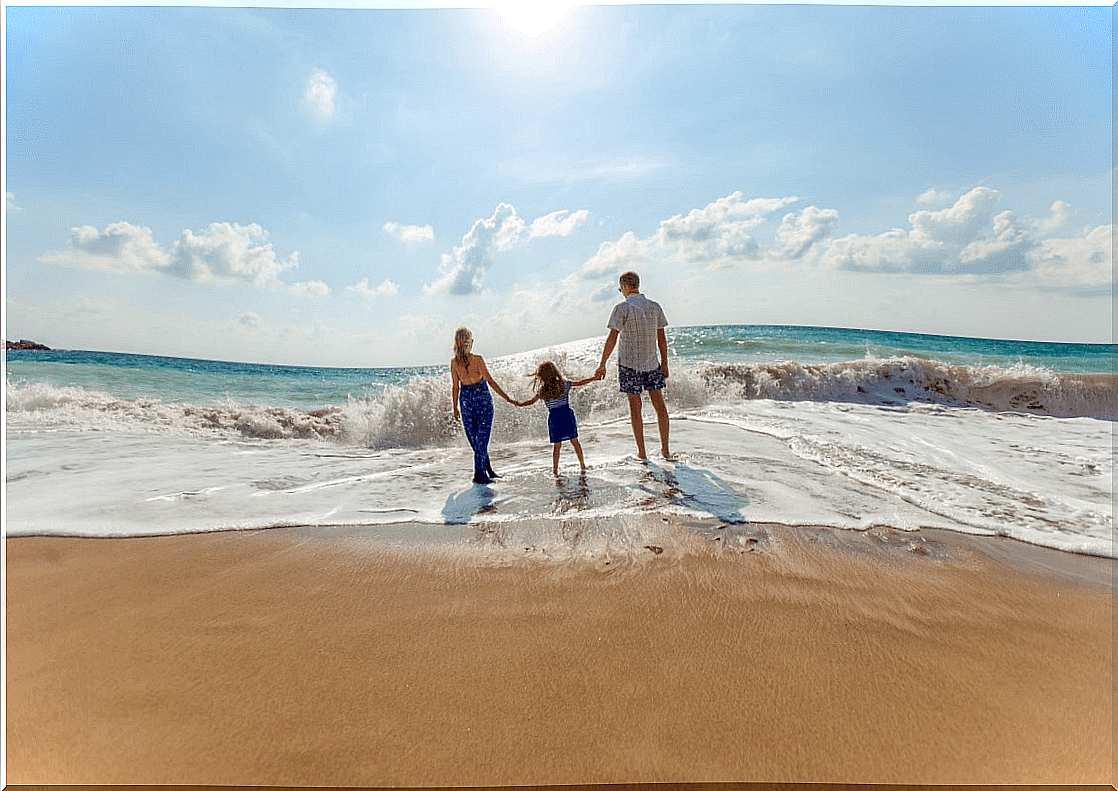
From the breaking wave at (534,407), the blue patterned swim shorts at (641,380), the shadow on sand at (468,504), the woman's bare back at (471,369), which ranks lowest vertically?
the shadow on sand at (468,504)

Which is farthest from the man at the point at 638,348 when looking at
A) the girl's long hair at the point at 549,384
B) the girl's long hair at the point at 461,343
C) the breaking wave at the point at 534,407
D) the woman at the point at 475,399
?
the breaking wave at the point at 534,407

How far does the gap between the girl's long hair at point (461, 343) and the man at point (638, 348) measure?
95 cm

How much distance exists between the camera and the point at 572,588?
1717 millimetres

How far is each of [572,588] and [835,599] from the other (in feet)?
2.83

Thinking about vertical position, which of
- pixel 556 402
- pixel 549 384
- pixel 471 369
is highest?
pixel 471 369

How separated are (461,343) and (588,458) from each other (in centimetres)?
127

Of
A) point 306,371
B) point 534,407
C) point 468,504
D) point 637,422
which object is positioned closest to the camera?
point 468,504

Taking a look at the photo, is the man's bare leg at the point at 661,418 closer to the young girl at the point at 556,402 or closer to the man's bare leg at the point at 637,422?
the man's bare leg at the point at 637,422

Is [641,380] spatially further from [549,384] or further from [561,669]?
[561,669]

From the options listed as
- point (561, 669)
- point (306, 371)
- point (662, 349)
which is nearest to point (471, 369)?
point (662, 349)

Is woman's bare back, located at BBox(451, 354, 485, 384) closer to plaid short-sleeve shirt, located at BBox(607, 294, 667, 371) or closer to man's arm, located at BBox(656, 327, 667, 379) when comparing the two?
plaid short-sleeve shirt, located at BBox(607, 294, 667, 371)

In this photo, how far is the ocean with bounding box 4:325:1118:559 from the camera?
2.43 meters

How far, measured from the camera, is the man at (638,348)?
358cm

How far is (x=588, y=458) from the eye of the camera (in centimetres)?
372
